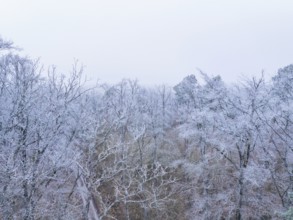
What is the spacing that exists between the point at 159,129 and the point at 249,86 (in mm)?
14445

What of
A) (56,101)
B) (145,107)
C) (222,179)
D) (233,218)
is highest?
(145,107)

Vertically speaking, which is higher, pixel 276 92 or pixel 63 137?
pixel 276 92

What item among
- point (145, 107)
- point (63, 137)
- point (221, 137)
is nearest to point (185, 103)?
point (145, 107)

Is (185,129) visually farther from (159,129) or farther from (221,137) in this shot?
(159,129)

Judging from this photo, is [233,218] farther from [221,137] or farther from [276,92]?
[276,92]

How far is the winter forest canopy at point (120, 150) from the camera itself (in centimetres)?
853

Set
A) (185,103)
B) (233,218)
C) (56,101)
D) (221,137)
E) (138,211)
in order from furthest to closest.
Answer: (185,103)
(138,211)
(233,218)
(221,137)
(56,101)

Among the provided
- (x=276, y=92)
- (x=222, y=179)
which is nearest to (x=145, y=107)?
(x=222, y=179)

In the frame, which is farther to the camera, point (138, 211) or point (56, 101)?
point (138, 211)

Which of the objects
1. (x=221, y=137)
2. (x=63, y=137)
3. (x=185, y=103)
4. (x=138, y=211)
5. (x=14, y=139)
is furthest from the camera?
(x=185, y=103)

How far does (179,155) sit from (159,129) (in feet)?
9.69

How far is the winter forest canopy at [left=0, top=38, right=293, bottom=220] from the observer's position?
853 centimetres

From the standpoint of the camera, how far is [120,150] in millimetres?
13102

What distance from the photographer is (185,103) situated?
39938 millimetres
